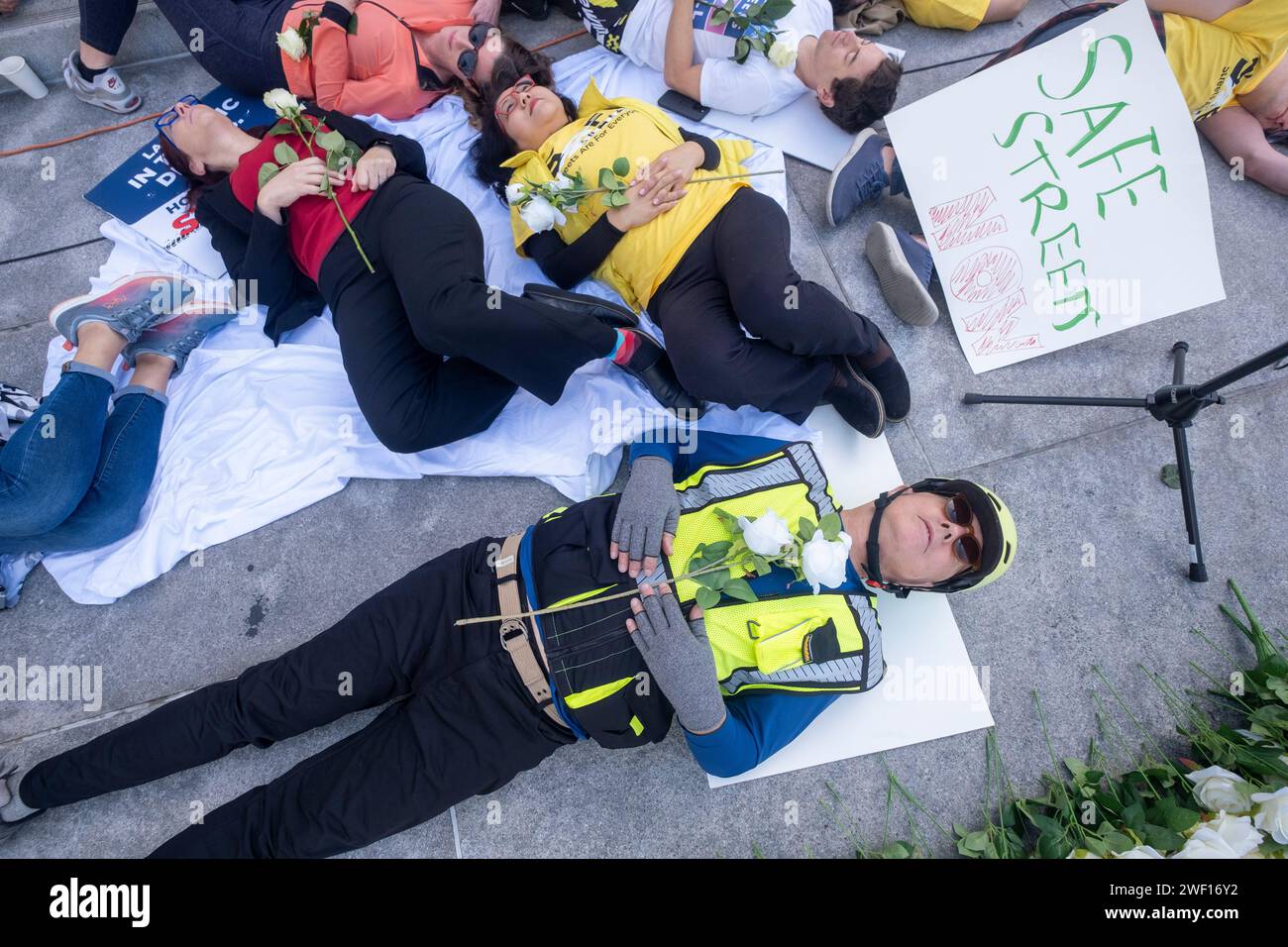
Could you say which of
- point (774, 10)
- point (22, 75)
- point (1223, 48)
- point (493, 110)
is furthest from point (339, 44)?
point (1223, 48)

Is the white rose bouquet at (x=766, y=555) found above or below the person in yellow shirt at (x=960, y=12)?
below

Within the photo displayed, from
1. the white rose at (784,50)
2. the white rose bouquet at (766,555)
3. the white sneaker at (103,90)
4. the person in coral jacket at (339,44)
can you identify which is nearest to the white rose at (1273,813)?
the white rose bouquet at (766,555)

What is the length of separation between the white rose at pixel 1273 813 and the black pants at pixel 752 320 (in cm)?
144

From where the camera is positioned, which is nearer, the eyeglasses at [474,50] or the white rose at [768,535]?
the white rose at [768,535]

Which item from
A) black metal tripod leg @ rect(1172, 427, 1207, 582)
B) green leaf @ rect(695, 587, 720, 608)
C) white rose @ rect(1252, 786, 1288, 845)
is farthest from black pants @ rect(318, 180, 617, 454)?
white rose @ rect(1252, 786, 1288, 845)

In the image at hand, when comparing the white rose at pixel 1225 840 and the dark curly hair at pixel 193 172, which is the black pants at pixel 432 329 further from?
the white rose at pixel 1225 840

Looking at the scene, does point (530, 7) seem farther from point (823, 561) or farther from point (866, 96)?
point (823, 561)

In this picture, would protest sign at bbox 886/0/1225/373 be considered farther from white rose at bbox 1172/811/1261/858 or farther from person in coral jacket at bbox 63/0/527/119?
person in coral jacket at bbox 63/0/527/119

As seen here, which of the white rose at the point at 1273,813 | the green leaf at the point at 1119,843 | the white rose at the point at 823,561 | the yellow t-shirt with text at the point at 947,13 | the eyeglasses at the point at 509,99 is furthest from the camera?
the yellow t-shirt with text at the point at 947,13

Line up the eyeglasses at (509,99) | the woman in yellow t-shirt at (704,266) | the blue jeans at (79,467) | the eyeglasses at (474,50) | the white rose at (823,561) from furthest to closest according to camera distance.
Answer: the eyeglasses at (474,50) → the eyeglasses at (509,99) → the woman in yellow t-shirt at (704,266) → the blue jeans at (79,467) → the white rose at (823,561)

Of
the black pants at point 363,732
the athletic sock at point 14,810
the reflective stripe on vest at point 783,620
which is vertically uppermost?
the reflective stripe on vest at point 783,620

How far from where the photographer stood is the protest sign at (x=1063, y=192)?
6.95 ft

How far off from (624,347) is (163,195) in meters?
1.96
